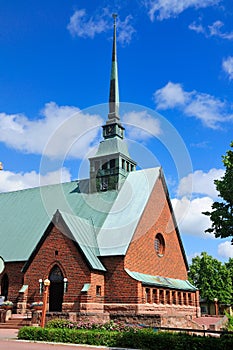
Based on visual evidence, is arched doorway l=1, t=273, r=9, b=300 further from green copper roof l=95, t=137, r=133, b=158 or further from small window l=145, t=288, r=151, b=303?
green copper roof l=95, t=137, r=133, b=158

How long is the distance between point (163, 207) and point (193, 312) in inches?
414

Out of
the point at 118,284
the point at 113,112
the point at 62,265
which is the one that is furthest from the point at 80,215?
the point at 113,112

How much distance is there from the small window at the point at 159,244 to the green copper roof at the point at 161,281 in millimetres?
2508

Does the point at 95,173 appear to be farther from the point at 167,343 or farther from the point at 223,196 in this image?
the point at 167,343

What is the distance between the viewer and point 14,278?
3519 cm

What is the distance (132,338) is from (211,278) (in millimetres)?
52130

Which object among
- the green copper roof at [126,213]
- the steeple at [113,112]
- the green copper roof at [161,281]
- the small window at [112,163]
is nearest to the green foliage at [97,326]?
the green copper roof at [161,281]

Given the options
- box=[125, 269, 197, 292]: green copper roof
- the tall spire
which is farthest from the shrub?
the tall spire

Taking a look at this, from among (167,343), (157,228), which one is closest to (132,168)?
(157,228)

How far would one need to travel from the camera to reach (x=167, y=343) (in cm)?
1792

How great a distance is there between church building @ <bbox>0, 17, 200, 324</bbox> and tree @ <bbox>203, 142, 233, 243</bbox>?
7492mm

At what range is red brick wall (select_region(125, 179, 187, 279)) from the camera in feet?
110

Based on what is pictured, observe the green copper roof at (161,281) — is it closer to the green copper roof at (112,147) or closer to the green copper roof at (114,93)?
the green copper roof at (112,147)

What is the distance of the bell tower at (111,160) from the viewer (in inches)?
1578
